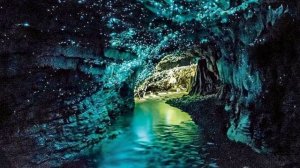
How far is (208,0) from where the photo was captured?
815cm

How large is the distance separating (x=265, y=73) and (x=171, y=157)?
151 inches

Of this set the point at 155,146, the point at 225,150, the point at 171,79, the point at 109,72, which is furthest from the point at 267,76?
the point at 171,79

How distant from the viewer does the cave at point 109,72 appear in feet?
23.7

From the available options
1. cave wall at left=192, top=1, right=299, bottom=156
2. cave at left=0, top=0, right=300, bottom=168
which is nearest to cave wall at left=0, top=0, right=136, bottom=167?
cave at left=0, top=0, right=300, bottom=168

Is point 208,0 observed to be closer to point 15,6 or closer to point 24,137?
point 15,6

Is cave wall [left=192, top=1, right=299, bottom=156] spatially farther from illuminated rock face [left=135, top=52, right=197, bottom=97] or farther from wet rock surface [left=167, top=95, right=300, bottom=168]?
illuminated rock face [left=135, top=52, right=197, bottom=97]

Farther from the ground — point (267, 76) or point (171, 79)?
point (171, 79)

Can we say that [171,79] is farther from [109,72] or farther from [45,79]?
[45,79]

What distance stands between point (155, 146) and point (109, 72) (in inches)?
160

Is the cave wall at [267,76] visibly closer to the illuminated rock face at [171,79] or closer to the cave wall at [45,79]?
the cave wall at [45,79]

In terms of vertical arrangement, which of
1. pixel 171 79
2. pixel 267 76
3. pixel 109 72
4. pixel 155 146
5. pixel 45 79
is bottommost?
pixel 155 146

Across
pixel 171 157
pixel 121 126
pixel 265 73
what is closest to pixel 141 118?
pixel 121 126

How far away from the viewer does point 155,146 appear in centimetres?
1078

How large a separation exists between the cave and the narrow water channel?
0.04 meters
